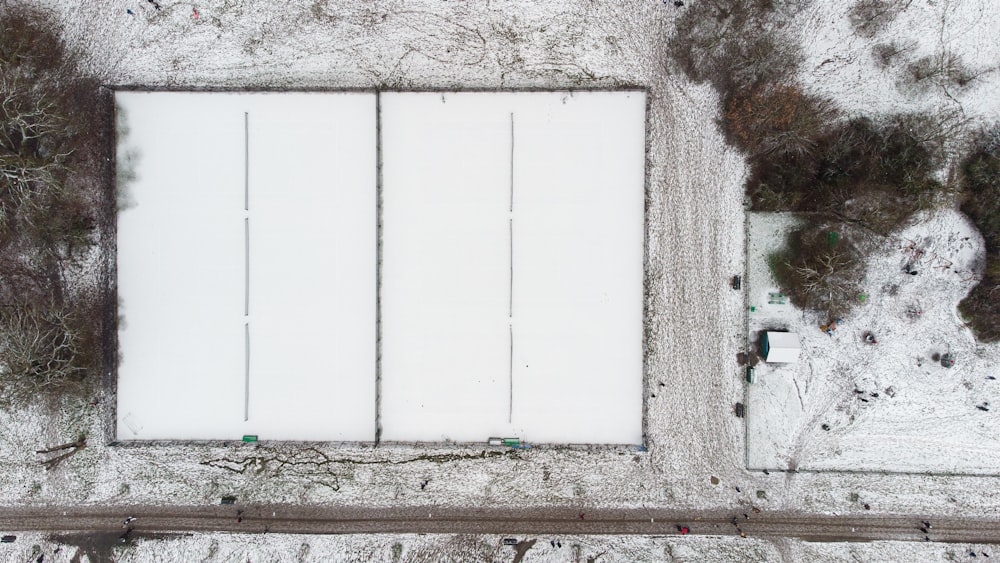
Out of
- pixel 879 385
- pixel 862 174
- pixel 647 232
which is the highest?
pixel 862 174

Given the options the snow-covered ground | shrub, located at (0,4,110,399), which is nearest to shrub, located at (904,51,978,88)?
the snow-covered ground

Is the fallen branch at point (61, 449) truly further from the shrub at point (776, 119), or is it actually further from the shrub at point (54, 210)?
the shrub at point (776, 119)

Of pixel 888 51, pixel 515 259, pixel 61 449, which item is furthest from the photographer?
pixel 61 449

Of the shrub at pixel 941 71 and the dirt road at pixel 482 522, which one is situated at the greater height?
the shrub at pixel 941 71

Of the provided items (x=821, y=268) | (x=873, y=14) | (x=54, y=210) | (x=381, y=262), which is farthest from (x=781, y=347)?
(x=54, y=210)

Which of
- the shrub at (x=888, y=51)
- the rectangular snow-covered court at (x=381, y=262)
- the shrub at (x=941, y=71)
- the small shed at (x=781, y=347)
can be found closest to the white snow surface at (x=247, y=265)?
A: the rectangular snow-covered court at (x=381, y=262)

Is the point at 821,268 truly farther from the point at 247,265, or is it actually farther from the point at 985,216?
the point at 247,265
